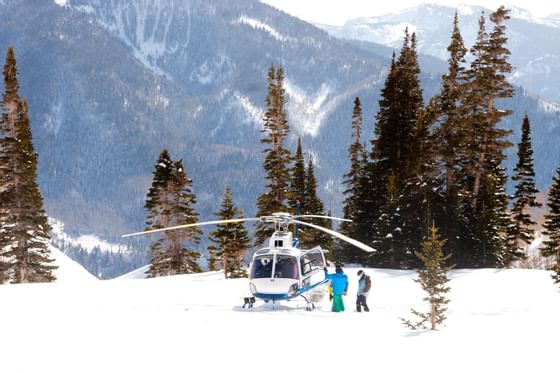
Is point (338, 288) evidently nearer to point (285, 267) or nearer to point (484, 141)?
point (285, 267)

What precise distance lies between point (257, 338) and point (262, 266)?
6.23 metres

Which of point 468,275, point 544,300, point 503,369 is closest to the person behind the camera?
point 503,369

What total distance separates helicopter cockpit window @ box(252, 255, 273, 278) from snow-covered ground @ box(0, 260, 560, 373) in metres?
1.31

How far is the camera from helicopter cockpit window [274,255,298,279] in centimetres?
2084

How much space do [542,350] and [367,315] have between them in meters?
7.66

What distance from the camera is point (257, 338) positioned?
48.9ft

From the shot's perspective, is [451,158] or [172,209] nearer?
[451,158]

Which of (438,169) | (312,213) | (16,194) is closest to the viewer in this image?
(438,169)

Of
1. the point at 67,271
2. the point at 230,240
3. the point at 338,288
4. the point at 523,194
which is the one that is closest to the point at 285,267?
the point at 338,288

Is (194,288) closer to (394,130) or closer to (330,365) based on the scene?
(330,365)

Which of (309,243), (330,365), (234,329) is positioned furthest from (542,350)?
(309,243)

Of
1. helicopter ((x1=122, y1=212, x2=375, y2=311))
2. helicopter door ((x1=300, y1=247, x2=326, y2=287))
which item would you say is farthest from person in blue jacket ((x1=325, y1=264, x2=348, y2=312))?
helicopter ((x1=122, y1=212, x2=375, y2=311))

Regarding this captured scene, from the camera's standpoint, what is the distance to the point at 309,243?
57062 mm

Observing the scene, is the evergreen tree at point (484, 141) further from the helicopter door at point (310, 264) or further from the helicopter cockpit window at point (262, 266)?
the helicopter cockpit window at point (262, 266)
